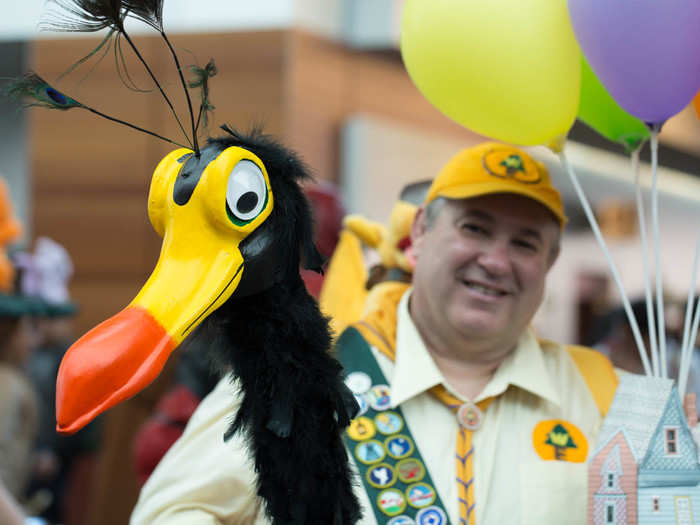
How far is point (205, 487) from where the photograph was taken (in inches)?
68.2

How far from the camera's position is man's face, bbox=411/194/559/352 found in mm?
2016

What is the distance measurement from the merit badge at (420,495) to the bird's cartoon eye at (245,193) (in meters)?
0.77

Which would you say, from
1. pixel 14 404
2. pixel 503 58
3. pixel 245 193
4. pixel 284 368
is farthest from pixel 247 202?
pixel 14 404

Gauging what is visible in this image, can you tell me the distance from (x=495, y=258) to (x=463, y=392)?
0.31 metres

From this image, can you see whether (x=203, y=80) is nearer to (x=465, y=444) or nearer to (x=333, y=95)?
(x=465, y=444)

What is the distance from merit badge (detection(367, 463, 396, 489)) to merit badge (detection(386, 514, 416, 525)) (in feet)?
0.22

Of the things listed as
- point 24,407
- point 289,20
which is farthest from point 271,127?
point 24,407

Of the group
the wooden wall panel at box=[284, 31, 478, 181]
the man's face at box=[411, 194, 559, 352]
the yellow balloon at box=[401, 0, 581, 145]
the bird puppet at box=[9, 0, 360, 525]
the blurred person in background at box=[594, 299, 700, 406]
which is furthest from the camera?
the wooden wall panel at box=[284, 31, 478, 181]

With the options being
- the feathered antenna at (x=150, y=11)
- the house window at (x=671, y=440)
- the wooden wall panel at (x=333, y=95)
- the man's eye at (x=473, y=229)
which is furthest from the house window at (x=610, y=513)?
the wooden wall panel at (x=333, y=95)

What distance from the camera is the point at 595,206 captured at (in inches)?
358

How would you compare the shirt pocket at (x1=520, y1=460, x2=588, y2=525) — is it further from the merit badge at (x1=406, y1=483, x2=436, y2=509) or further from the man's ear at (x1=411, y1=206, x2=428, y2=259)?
the man's ear at (x1=411, y1=206, x2=428, y2=259)

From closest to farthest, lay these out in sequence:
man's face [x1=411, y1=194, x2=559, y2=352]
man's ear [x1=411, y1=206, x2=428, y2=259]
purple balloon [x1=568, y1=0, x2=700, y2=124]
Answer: purple balloon [x1=568, y1=0, x2=700, y2=124] → man's face [x1=411, y1=194, x2=559, y2=352] → man's ear [x1=411, y1=206, x2=428, y2=259]

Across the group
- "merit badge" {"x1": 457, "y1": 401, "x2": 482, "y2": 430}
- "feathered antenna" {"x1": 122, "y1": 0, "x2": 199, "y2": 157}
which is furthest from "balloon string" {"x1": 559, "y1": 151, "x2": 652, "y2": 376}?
"feathered antenna" {"x1": 122, "y1": 0, "x2": 199, "y2": 157}

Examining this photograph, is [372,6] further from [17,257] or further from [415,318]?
[415,318]
